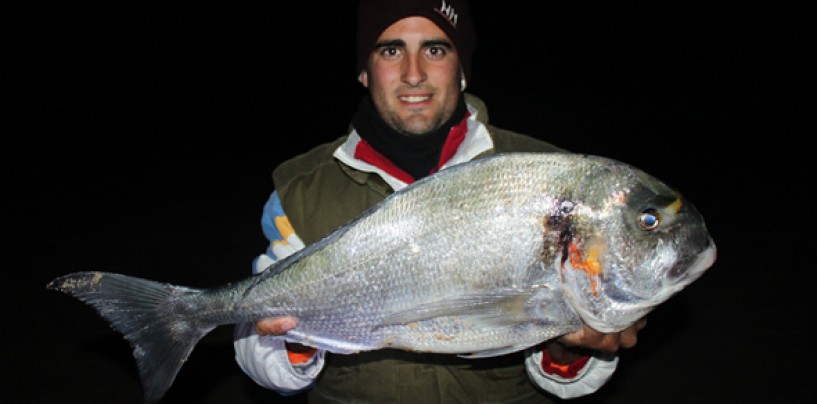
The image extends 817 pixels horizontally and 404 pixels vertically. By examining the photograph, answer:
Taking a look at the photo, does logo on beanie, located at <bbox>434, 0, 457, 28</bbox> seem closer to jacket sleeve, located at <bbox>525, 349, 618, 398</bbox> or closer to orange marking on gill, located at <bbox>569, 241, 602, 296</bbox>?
orange marking on gill, located at <bbox>569, 241, 602, 296</bbox>

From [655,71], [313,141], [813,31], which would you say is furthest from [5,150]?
[813,31]

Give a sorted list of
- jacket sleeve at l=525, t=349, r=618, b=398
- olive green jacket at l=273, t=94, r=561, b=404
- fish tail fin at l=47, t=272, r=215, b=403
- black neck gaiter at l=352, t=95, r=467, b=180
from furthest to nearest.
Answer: black neck gaiter at l=352, t=95, r=467, b=180 → olive green jacket at l=273, t=94, r=561, b=404 → jacket sleeve at l=525, t=349, r=618, b=398 → fish tail fin at l=47, t=272, r=215, b=403

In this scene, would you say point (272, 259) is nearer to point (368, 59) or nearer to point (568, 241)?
point (368, 59)

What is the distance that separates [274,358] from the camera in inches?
90.0

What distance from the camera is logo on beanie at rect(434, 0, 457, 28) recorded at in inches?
102

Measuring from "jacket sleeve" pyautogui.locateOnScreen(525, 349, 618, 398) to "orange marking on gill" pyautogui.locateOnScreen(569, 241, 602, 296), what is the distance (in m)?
0.74

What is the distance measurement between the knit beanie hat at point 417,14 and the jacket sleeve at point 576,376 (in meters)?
1.57

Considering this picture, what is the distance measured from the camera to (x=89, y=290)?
1.84 meters

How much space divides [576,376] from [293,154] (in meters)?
12.8

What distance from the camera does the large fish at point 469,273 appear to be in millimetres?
1626

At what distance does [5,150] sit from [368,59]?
51.8 feet

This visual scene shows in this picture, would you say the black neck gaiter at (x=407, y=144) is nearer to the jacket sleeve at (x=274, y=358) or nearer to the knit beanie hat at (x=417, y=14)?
the knit beanie hat at (x=417, y=14)

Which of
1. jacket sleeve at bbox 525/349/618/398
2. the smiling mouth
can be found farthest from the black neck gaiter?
jacket sleeve at bbox 525/349/618/398

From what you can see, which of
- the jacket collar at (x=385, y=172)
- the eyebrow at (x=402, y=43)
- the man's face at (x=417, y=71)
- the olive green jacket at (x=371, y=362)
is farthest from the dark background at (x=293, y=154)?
the eyebrow at (x=402, y=43)
